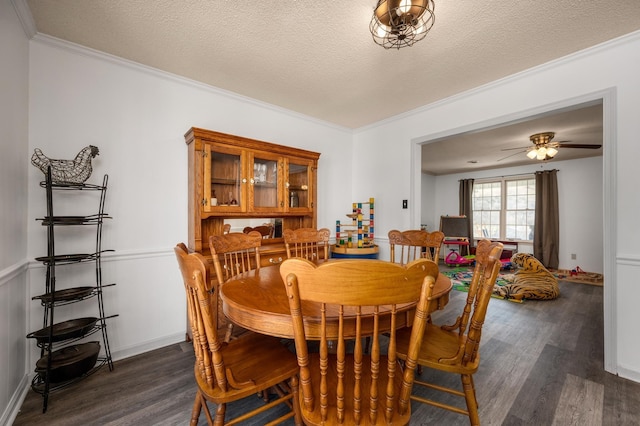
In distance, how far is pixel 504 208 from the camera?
22.8ft

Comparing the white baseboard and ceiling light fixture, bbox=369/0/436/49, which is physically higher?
ceiling light fixture, bbox=369/0/436/49

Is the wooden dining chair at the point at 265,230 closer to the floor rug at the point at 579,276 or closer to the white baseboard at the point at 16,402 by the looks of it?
the white baseboard at the point at 16,402

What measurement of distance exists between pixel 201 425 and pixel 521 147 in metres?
6.19

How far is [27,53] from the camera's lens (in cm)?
191

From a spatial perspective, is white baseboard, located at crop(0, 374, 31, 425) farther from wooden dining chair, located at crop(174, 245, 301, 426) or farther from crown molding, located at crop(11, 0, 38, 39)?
crown molding, located at crop(11, 0, 38, 39)

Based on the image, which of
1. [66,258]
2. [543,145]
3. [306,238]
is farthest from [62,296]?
[543,145]

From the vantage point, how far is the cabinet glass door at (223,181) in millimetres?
2460

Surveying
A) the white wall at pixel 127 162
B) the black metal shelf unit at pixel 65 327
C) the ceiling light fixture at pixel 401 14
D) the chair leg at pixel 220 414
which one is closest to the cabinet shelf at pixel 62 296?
the black metal shelf unit at pixel 65 327

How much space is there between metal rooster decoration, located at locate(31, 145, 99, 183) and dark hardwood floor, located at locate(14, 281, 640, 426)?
1.47m

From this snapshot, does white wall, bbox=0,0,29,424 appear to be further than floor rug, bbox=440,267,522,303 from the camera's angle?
No

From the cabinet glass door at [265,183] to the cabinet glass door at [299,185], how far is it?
0.15 m

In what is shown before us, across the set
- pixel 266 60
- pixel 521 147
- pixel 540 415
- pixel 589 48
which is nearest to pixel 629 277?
pixel 540 415

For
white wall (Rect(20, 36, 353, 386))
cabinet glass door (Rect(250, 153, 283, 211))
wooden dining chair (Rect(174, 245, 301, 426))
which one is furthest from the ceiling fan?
wooden dining chair (Rect(174, 245, 301, 426))

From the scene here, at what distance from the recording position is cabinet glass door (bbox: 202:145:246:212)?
8.07 feet
